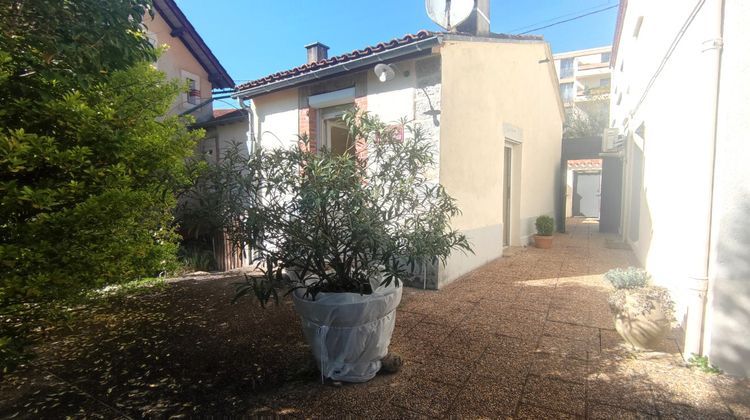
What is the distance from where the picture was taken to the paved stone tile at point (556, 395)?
2.45 meters

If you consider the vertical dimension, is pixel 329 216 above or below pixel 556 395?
above

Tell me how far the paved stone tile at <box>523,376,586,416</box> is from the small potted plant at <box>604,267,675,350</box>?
104 cm

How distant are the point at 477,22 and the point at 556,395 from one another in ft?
22.1

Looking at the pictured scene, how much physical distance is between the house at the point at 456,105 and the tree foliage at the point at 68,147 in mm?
2293

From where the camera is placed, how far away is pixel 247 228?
2916mm

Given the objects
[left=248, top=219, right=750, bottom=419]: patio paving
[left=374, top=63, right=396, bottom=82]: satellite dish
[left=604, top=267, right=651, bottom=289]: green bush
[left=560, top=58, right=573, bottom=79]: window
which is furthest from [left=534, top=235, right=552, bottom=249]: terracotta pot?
[left=560, top=58, right=573, bottom=79]: window

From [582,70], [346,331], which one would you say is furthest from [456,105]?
[582,70]

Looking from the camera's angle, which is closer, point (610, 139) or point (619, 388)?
point (619, 388)

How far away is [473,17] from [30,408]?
8188 millimetres

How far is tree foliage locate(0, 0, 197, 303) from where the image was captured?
91.7 inches

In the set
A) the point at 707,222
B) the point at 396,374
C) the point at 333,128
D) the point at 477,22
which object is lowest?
the point at 396,374

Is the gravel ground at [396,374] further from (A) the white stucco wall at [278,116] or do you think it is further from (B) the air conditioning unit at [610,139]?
(B) the air conditioning unit at [610,139]

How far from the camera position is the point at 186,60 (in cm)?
1282

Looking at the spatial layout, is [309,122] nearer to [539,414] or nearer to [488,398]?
[488,398]
